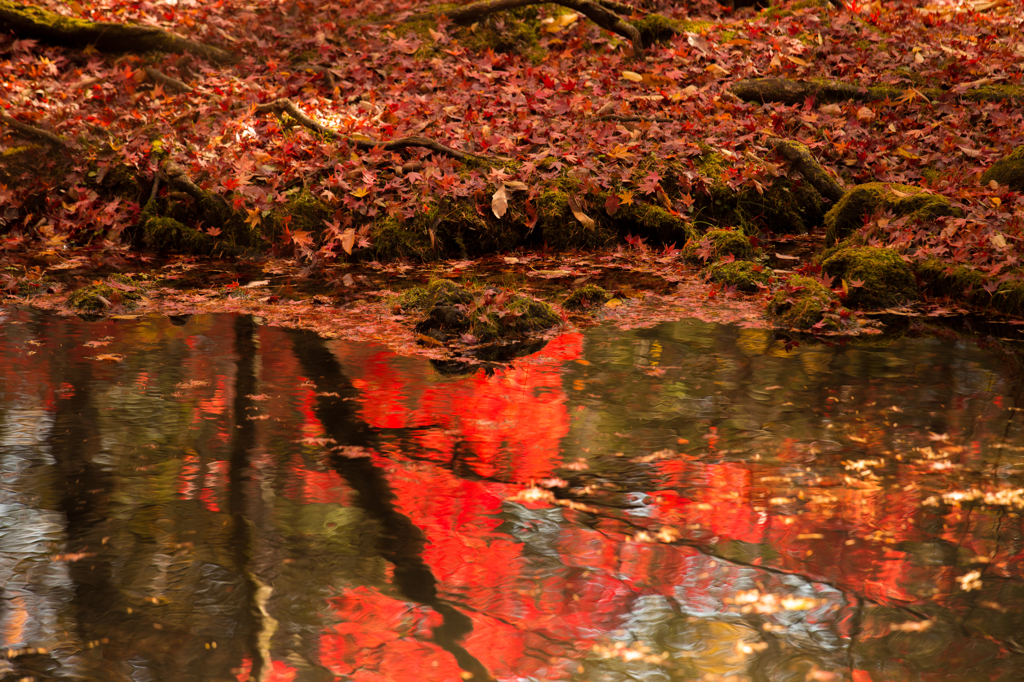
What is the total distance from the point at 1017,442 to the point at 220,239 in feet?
19.3

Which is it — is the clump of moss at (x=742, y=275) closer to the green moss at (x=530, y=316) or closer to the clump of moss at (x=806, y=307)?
the clump of moss at (x=806, y=307)

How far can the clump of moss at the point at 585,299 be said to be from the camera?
5043 millimetres

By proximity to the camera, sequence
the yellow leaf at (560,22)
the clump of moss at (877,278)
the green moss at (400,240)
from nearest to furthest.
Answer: the clump of moss at (877,278) < the green moss at (400,240) < the yellow leaf at (560,22)

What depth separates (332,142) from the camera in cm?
713

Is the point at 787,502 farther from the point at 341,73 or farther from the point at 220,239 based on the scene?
the point at 341,73

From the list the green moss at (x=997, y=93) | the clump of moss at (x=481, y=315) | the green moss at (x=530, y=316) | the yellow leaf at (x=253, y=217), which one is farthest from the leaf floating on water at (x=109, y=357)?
the green moss at (x=997, y=93)

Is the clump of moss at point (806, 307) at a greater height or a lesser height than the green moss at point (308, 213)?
lesser

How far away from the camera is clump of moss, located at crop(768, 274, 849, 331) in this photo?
15.3ft

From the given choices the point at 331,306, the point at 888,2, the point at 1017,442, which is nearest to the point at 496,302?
the point at 331,306

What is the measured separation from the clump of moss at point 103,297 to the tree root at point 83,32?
561cm

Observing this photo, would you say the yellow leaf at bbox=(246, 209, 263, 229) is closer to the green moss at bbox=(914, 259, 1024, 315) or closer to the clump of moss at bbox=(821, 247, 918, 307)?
the clump of moss at bbox=(821, 247, 918, 307)

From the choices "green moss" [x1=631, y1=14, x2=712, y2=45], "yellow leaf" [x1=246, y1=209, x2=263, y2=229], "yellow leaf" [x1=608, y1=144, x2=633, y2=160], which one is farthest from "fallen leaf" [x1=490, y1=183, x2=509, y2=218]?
"green moss" [x1=631, y1=14, x2=712, y2=45]

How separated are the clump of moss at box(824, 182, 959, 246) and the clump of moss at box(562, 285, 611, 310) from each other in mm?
2189

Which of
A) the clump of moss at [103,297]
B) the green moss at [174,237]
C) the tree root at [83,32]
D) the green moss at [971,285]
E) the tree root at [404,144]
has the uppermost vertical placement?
the tree root at [83,32]
